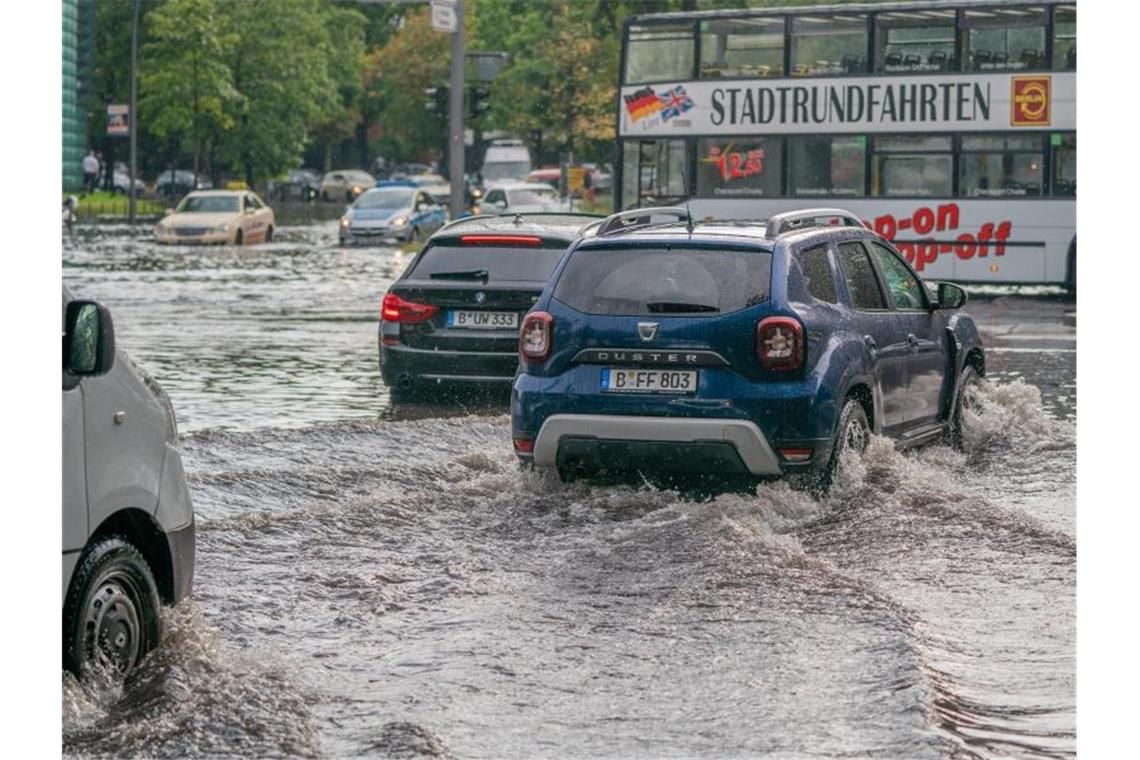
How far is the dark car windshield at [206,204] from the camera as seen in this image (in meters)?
48.7

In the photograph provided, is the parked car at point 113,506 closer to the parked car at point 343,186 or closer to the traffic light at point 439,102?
the traffic light at point 439,102

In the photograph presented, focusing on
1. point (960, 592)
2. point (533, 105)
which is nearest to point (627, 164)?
point (960, 592)

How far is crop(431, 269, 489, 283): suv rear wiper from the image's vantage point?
15.7 m

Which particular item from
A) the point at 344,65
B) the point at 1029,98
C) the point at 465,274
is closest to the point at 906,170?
the point at 1029,98

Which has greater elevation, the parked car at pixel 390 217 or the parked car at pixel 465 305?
the parked car at pixel 390 217

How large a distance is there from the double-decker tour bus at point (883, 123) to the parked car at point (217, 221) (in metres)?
17.7

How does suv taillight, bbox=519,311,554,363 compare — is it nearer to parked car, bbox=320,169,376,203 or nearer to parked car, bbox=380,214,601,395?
parked car, bbox=380,214,601,395

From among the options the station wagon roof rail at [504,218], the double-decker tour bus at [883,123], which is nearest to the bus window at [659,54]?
Result: the double-decker tour bus at [883,123]

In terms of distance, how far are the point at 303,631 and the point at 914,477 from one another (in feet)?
14.5

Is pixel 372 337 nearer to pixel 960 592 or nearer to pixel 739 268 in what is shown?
pixel 739 268

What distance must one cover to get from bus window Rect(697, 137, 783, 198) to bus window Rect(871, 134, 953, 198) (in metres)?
1.36

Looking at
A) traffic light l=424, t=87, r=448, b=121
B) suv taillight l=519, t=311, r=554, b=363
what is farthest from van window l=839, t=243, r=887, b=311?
traffic light l=424, t=87, r=448, b=121

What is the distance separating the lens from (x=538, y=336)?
11.0 m

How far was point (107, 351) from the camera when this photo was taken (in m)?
6.01
